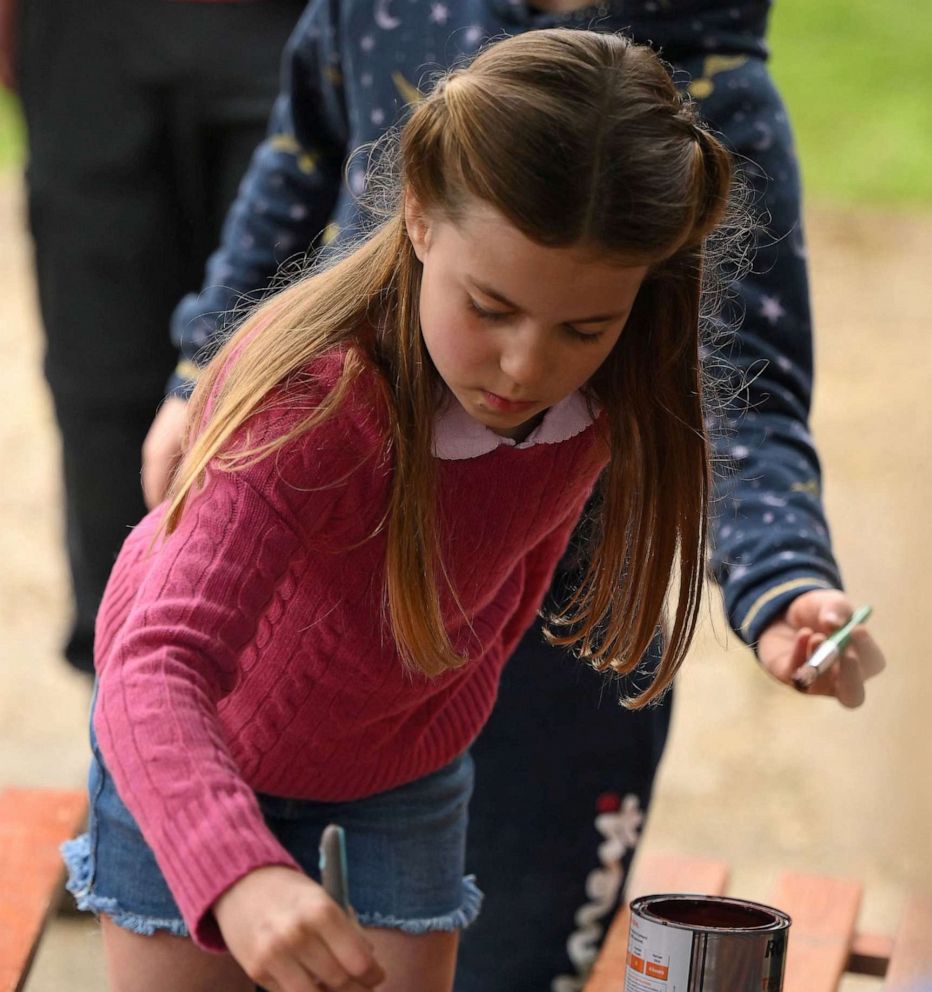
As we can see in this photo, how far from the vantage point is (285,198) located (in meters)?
1.79

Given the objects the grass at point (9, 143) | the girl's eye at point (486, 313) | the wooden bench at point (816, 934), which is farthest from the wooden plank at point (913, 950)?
the grass at point (9, 143)

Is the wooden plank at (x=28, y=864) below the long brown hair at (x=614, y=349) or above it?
below

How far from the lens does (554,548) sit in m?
1.41

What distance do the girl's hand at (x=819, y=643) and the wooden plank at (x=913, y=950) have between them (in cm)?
23

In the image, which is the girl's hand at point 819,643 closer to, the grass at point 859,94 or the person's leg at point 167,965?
the person's leg at point 167,965

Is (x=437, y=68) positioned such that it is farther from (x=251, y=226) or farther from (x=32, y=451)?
(x=32, y=451)

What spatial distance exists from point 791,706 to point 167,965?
9.20 ft

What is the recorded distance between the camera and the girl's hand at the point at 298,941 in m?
0.93

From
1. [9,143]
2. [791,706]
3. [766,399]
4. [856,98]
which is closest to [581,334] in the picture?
[766,399]

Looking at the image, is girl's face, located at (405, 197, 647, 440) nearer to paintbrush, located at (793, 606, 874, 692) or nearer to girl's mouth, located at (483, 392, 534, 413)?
girl's mouth, located at (483, 392, 534, 413)

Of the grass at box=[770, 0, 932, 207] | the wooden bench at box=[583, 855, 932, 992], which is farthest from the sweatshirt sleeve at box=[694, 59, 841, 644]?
the grass at box=[770, 0, 932, 207]

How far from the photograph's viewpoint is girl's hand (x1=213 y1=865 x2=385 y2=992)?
93 centimetres

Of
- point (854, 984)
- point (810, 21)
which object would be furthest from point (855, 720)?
point (810, 21)

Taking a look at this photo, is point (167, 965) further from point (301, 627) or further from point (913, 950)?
point (913, 950)
